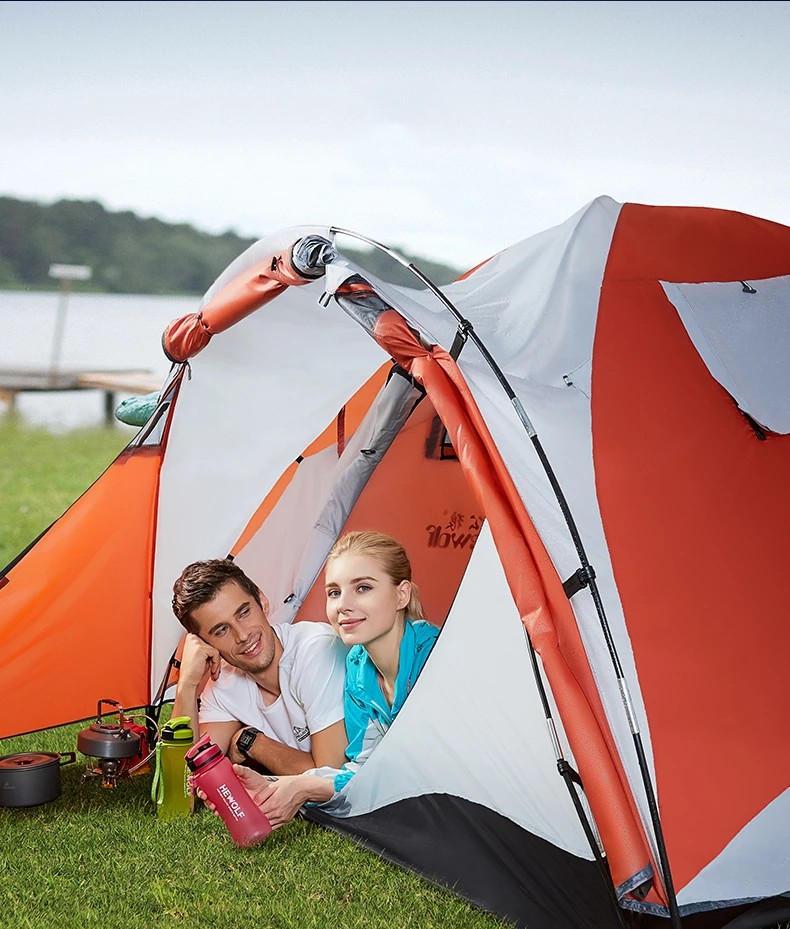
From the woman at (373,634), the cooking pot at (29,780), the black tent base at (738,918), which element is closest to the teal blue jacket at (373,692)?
the woman at (373,634)

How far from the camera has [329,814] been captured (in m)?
2.41

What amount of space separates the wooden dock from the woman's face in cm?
750

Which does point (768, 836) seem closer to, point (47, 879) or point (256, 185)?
point (47, 879)

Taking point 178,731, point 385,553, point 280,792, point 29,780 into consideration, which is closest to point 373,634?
point 385,553

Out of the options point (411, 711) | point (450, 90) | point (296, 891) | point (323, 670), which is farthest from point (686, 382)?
point (450, 90)

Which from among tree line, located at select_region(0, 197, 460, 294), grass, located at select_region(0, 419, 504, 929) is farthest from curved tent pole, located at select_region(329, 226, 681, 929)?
tree line, located at select_region(0, 197, 460, 294)

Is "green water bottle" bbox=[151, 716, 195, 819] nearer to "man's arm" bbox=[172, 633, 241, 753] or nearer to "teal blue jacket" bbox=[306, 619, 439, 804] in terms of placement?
"man's arm" bbox=[172, 633, 241, 753]

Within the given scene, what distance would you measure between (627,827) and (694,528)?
1.92ft

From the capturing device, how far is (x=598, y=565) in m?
1.96

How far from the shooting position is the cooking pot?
2.54 meters

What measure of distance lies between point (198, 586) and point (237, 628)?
0.45 ft

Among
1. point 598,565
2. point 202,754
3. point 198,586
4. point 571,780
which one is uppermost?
point 598,565

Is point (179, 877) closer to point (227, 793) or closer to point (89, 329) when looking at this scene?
point (227, 793)

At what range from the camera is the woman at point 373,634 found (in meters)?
Result: 2.48
